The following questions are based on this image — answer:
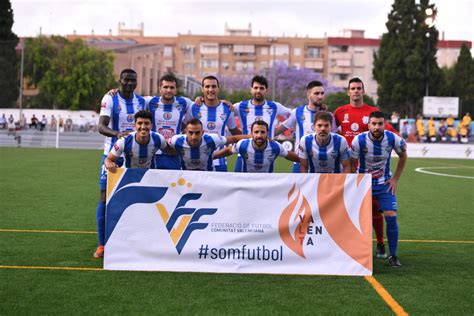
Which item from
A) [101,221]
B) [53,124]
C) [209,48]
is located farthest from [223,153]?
[209,48]

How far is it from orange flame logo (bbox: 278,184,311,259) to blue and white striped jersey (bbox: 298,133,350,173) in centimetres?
83

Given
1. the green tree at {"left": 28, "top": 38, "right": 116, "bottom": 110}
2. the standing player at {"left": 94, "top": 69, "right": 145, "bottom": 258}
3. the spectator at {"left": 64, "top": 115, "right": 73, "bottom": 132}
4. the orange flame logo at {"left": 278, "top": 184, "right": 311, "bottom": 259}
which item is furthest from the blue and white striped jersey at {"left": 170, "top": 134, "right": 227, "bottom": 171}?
the green tree at {"left": 28, "top": 38, "right": 116, "bottom": 110}

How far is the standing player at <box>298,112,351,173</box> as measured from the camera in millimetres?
7910

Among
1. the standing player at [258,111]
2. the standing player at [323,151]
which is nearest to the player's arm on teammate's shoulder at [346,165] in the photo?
the standing player at [323,151]

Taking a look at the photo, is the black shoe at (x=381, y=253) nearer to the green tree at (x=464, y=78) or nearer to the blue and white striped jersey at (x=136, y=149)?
the blue and white striped jersey at (x=136, y=149)

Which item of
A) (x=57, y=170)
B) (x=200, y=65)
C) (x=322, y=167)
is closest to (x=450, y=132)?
(x=57, y=170)

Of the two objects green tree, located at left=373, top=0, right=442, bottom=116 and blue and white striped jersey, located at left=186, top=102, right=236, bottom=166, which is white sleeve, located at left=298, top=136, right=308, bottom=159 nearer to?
blue and white striped jersey, located at left=186, top=102, right=236, bottom=166

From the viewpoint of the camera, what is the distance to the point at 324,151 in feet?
26.3

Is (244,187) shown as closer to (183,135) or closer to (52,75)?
(183,135)

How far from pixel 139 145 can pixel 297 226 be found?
6.49ft

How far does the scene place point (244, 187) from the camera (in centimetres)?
732

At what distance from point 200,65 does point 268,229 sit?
106535 mm

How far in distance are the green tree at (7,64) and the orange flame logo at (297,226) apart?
129ft

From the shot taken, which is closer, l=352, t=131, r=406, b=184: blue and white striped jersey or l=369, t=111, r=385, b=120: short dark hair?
l=369, t=111, r=385, b=120: short dark hair
